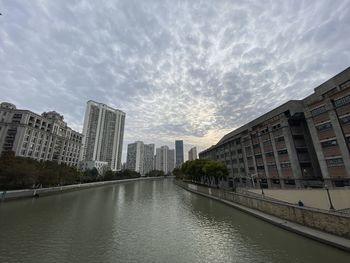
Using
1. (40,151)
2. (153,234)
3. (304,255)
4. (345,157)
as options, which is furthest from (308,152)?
(40,151)

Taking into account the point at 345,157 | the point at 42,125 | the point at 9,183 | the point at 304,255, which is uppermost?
the point at 42,125

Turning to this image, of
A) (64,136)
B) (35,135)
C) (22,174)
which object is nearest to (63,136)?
(64,136)

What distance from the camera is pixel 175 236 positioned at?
15.2 meters

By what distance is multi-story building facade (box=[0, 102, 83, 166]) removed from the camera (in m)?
70.2

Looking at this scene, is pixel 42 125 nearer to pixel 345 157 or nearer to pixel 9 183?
pixel 9 183

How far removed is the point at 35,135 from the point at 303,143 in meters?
96.2

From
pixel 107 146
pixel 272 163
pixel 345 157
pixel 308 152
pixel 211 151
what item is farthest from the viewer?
pixel 107 146

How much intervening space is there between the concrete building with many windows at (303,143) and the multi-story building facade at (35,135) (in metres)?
82.2

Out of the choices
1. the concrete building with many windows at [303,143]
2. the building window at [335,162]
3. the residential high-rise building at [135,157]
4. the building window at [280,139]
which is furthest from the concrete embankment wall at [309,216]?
the residential high-rise building at [135,157]

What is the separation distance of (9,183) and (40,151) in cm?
5027

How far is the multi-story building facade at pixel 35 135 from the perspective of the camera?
230 ft

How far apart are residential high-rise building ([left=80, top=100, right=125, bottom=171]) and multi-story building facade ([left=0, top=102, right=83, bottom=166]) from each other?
3202cm

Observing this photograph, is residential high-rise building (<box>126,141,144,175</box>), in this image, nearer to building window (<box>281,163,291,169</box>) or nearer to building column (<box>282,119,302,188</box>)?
building window (<box>281,163,291,169</box>)

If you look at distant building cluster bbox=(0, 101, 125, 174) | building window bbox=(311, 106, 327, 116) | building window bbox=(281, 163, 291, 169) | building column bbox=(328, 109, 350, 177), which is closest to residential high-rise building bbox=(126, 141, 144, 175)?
distant building cluster bbox=(0, 101, 125, 174)
